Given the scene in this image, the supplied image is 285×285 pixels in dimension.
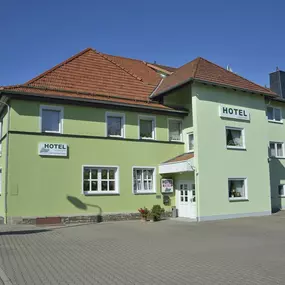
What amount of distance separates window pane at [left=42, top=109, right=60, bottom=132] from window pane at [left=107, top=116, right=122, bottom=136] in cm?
287

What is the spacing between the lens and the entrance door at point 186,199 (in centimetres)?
2011

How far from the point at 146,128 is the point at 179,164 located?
3.24m

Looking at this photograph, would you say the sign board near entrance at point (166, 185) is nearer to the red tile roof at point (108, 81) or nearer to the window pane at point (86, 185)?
the red tile roof at point (108, 81)

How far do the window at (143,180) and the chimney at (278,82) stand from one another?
48.7 feet

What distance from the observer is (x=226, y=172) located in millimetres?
20609

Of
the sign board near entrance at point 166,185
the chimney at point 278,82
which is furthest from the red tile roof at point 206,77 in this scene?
the chimney at point 278,82

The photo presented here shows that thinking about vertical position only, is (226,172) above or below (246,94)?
below

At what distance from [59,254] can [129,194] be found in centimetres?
1014

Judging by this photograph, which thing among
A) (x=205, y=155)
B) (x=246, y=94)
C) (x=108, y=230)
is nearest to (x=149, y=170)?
(x=205, y=155)

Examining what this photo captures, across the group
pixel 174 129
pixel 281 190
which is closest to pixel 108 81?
pixel 174 129

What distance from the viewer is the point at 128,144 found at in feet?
67.0

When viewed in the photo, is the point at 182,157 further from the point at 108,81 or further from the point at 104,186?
the point at 108,81

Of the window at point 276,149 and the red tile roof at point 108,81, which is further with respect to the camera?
the window at point 276,149

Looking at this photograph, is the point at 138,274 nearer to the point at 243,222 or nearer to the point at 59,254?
the point at 59,254
